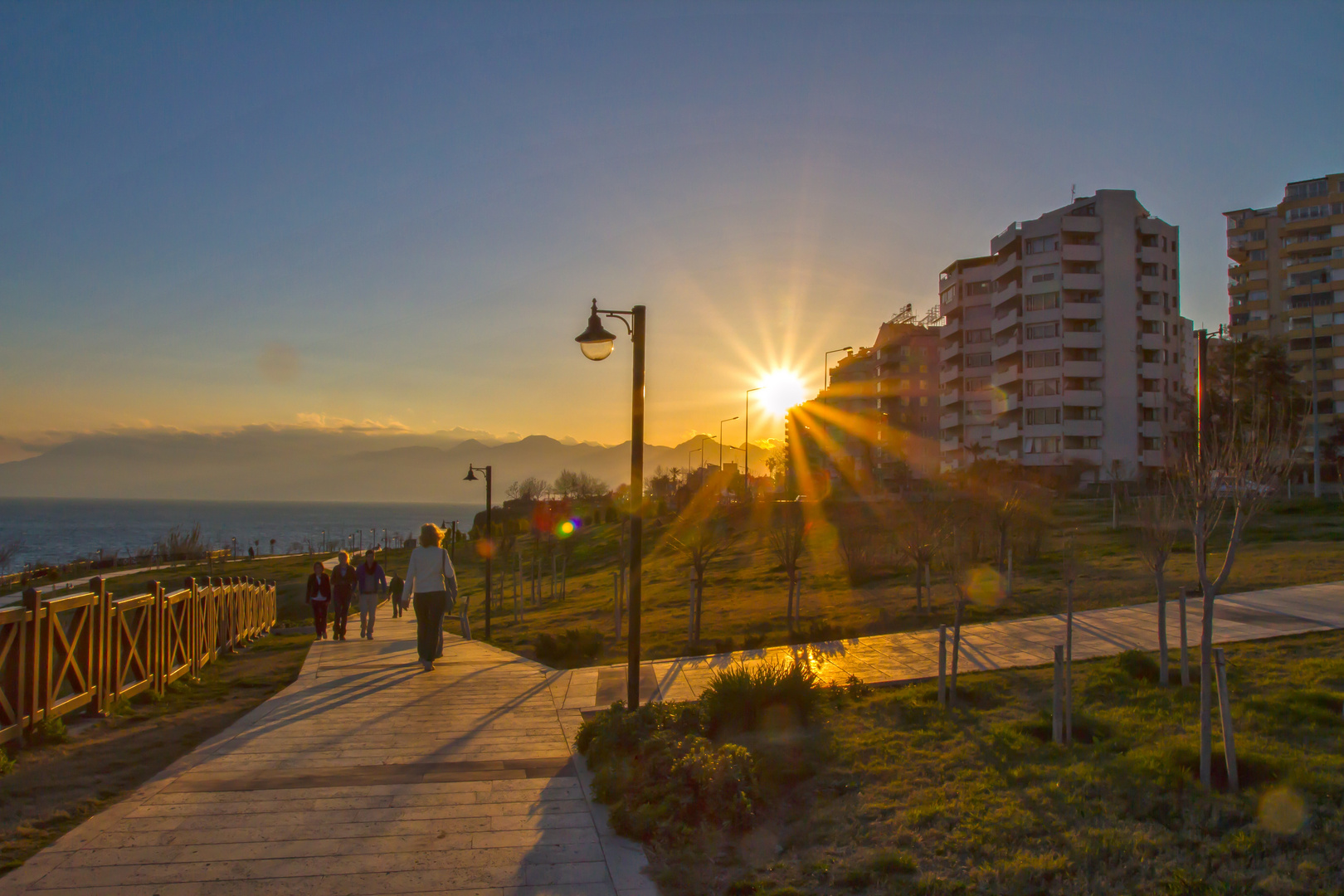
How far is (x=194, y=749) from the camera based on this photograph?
7.13 meters

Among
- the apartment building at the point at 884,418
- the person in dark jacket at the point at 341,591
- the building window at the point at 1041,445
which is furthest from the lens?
the apartment building at the point at 884,418

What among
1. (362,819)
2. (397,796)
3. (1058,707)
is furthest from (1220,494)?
(362,819)

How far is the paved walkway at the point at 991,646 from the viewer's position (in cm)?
980

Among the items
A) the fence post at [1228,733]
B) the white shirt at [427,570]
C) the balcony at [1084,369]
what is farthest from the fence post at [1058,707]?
the balcony at [1084,369]

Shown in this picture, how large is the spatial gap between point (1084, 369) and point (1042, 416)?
13.3 ft

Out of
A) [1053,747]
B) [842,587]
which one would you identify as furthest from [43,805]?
[842,587]

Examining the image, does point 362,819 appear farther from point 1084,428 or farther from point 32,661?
point 1084,428

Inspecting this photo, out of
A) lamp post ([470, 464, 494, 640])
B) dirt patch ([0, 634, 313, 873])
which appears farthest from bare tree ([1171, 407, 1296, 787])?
lamp post ([470, 464, 494, 640])

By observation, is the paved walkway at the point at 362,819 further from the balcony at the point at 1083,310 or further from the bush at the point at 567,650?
the balcony at the point at 1083,310

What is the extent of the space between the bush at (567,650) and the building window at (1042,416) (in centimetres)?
5215

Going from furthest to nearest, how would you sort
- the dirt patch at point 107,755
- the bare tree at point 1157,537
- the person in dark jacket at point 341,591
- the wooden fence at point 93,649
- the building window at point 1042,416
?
the building window at point 1042,416 → the person in dark jacket at point 341,591 → the bare tree at point 1157,537 → the wooden fence at point 93,649 → the dirt patch at point 107,755

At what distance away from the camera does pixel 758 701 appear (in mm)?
7633

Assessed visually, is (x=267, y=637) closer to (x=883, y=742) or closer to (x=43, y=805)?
(x=43, y=805)

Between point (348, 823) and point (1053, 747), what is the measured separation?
16.1ft
